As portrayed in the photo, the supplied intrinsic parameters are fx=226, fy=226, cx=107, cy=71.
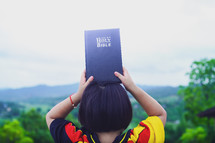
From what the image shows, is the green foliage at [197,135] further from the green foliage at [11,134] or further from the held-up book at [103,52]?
the held-up book at [103,52]

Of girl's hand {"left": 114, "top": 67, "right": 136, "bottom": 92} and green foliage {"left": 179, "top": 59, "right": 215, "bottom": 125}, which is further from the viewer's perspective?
green foliage {"left": 179, "top": 59, "right": 215, "bottom": 125}

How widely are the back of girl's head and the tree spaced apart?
47.0 ft

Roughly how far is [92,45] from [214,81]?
49.8 feet

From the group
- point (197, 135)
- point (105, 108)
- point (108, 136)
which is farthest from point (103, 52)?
point (197, 135)

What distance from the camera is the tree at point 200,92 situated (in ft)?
47.5

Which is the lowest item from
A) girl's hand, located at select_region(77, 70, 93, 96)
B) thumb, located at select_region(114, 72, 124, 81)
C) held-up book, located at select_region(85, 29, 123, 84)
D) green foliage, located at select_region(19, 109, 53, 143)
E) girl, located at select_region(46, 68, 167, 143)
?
green foliage, located at select_region(19, 109, 53, 143)

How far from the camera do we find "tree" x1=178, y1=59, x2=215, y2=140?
1448 centimetres

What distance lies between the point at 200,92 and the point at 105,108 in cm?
1469

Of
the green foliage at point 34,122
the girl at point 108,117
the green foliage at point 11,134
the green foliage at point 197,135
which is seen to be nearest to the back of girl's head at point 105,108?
the girl at point 108,117

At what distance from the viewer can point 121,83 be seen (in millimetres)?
1501

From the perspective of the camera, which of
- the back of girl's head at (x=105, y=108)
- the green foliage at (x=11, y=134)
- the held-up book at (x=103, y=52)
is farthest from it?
the green foliage at (x=11, y=134)

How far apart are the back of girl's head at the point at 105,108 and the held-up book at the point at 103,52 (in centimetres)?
11

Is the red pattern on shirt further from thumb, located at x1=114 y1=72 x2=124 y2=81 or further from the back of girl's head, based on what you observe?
thumb, located at x1=114 y1=72 x2=124 y2=81

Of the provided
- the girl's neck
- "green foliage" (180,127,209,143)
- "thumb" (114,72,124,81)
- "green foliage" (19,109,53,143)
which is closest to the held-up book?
"thumb" (114,72,124,81)
